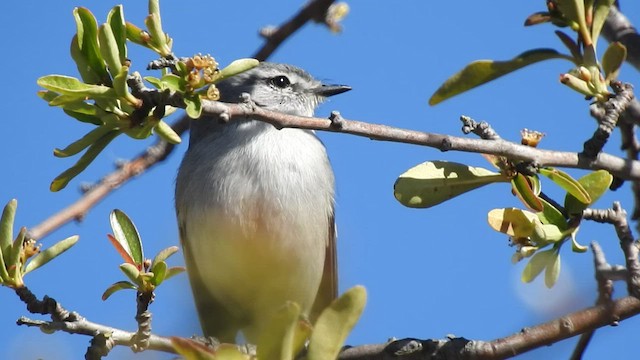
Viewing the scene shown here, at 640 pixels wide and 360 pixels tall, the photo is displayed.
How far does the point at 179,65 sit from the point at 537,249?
1209 mm

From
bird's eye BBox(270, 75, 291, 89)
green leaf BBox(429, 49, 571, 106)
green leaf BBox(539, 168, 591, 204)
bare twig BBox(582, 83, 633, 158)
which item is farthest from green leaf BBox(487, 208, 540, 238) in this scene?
bird's eye BBox(270, 75, 291, 89)

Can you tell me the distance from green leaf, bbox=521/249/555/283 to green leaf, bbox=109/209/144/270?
4.13 ft

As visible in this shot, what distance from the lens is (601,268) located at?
239 centimetres

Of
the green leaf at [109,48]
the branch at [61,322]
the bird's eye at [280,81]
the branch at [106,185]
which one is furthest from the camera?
the bird's eye at [280,81]

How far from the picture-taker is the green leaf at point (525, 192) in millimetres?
2496

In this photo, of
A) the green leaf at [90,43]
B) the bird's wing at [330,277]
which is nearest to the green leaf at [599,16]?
the green leaf at [90,43]

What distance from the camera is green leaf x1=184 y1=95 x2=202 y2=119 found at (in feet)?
7.27

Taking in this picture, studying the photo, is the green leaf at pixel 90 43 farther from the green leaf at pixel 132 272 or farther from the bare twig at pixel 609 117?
the bare twig at pixel 609 117

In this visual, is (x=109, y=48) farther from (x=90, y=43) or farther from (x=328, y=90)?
(x=328, y=90)

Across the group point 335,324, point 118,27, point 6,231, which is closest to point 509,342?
point 335,324

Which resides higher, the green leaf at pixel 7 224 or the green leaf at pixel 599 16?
A: the green leaf at pixel 599 16

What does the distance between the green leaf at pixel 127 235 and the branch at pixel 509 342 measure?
0.83 meters

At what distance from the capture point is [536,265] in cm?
249

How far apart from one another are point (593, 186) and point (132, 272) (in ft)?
4.81
